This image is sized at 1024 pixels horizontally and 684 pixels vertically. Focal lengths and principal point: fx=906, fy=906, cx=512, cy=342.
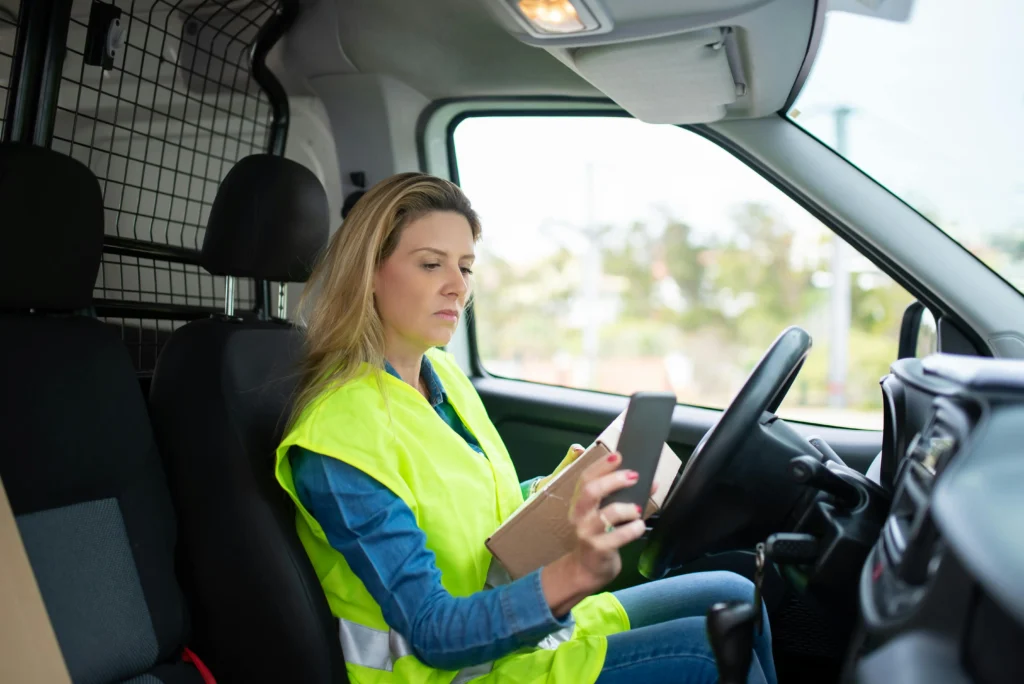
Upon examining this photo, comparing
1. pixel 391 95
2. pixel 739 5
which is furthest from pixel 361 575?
pixel 391 95

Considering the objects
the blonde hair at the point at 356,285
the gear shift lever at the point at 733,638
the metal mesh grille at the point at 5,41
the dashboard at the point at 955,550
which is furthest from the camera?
the metal mesh grille at the point at 5,41

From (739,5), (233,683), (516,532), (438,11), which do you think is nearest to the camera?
(516,532)

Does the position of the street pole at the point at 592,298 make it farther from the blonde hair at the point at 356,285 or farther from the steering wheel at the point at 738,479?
the steering wheel at the point at 738,479

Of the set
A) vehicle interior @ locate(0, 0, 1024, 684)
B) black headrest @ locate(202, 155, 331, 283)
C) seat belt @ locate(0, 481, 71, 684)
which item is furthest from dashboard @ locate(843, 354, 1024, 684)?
black headrest @ locate(202, 155, 331, 283)

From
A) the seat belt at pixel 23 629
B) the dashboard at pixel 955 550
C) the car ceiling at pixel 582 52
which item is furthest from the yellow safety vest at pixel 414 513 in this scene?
the car ceiling at pixel 582 52

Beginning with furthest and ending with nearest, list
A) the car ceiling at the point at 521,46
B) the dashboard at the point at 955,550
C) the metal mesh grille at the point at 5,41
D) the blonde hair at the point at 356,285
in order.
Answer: the metal mesh grille at the point at 5,41 < the car ceiling at the point at 521,46 < the blonde hair at the point at 356,285 < the dashboard at the point at 955,550

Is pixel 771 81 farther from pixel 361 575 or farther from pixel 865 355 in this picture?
pixel 865 355

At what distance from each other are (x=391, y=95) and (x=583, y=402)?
965 millimetres

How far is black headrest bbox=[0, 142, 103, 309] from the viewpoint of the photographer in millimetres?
1289

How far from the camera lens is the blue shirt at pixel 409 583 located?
1130 millimetres

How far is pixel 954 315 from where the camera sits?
5.70 ft

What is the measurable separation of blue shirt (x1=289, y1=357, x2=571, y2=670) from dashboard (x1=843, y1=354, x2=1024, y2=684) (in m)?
0.40

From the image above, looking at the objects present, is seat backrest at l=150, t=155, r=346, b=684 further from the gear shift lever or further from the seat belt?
the gear shift lever

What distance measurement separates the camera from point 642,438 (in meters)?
1.06
